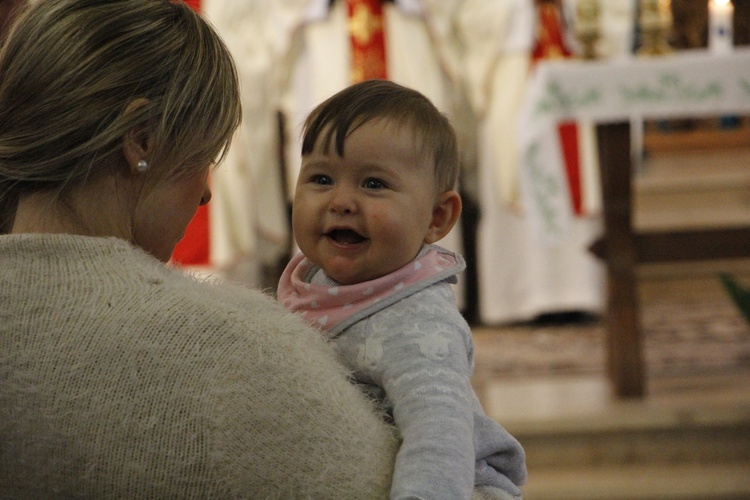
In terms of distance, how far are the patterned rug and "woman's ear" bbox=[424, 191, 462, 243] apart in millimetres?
3404

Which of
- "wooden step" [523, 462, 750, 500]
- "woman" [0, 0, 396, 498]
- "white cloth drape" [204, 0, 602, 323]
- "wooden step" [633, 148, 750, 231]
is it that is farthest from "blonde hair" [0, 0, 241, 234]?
"wooden step" [633, 148, 750, 231]

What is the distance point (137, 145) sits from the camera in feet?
3.80

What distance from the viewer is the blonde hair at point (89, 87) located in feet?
3.62

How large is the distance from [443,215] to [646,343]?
4101 mm

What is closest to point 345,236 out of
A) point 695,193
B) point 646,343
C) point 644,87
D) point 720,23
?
point 644,87

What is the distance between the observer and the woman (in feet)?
3.43

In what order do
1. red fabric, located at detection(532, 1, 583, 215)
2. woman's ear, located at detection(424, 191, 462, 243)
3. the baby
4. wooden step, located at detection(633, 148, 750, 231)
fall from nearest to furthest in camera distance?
the baby, woman's ear, located at detection(424, 191, 462, 243), red fabric, located at detection(532, 1, 583, 215), wooden step, located at detection(633, 148, 750, 231)

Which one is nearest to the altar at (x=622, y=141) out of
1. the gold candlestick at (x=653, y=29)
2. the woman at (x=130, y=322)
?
the gold candlestick at (x=653, y=29)

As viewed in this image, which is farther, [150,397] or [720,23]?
[720,23]

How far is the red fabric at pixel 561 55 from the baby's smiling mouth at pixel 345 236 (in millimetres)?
4888

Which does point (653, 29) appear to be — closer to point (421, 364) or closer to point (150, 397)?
point (421, 364)

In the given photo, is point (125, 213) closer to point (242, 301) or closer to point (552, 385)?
point (242, 301)

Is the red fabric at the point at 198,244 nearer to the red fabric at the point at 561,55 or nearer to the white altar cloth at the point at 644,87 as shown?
the red fabric at the point at 561,55

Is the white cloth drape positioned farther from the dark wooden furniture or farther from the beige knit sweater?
the beige knit sweater
